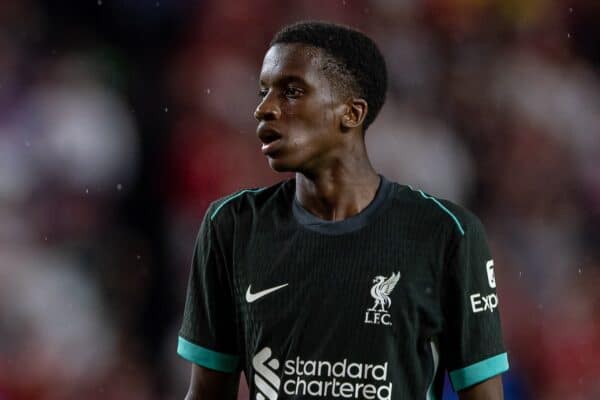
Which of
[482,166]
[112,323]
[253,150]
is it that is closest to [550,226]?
[482,166]

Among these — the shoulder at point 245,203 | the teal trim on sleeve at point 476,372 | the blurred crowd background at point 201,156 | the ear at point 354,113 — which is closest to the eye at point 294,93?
the ear at point 354,113

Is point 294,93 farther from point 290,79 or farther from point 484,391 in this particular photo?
point 484,391

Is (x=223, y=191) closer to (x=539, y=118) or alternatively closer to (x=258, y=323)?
(x=539, y=118)

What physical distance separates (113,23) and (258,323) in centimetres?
232

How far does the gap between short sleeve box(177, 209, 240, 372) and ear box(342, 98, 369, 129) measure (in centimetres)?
37

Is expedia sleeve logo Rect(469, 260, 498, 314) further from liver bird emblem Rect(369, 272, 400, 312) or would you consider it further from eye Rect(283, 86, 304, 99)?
eye Rect(283, 86, 304, 99)

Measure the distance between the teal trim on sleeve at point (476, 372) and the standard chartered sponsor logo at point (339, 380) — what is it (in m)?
0.18

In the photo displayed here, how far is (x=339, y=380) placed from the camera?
1898 millimetres

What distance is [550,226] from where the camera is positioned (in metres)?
4.18

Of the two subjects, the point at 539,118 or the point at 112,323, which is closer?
the point at 112,323

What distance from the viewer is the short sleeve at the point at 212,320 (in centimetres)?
208

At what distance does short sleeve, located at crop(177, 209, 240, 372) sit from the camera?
208 centimetres

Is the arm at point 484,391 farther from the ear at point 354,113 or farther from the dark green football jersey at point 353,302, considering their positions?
the ear at point 354,113

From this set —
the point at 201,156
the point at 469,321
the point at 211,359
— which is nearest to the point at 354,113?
the point at 469,321
